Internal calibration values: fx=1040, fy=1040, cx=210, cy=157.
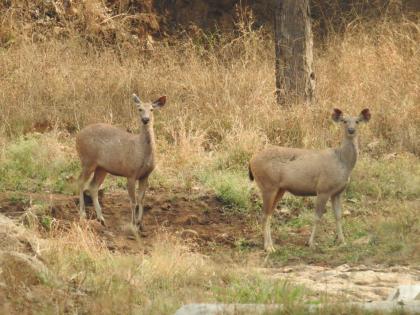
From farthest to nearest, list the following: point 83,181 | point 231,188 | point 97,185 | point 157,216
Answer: point 231,188
point 97,185
point 157,216
point 83,181

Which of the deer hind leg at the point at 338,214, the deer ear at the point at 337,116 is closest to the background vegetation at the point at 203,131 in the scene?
the deer hind leg at the point at 338,214

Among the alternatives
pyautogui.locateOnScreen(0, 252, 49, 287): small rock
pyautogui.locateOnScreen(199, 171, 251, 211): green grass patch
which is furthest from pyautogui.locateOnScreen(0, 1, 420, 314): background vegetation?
pyautogui.locateOnScreen(0, 252, 49, 287): small rock

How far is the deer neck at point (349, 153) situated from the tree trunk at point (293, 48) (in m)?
4.63

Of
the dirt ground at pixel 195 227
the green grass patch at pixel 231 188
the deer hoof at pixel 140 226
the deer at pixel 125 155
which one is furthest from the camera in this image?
the green grass patch at pixel 231 188

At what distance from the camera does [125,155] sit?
12.2m

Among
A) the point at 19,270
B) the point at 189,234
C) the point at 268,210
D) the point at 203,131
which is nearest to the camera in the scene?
the point at 19,270

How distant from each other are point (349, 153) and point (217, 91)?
5335 mm

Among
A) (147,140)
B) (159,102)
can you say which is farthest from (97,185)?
(159,102)

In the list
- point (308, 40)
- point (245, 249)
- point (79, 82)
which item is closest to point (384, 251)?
point (245, 249)

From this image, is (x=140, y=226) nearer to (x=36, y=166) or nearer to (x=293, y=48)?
(x=36, y=166)

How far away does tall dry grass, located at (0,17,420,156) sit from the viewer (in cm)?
1519

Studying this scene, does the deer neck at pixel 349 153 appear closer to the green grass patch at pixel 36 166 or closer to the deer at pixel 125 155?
the deer at pixel 125 155

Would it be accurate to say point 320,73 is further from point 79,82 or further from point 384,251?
point 384,251

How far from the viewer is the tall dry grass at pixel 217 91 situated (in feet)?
49.8
